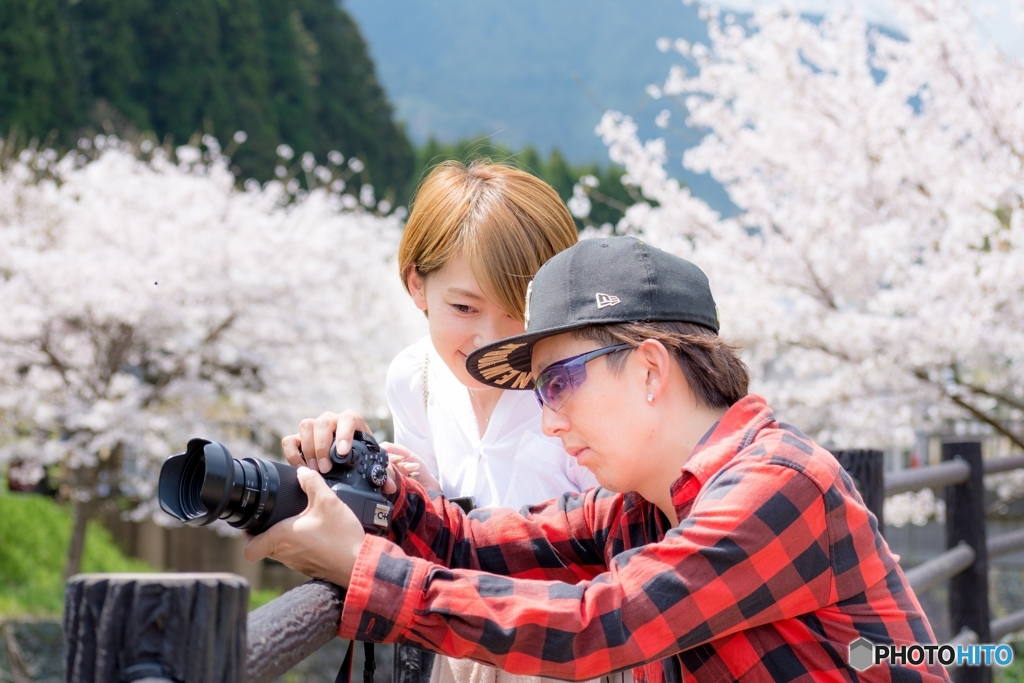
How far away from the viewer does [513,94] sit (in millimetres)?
122188

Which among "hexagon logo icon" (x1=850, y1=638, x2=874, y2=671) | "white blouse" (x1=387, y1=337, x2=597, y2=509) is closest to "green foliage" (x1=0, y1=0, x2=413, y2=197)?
"white blouse" (x1=387, y1=337, x2=597, y2=509)

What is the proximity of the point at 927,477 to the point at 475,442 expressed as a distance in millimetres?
1918

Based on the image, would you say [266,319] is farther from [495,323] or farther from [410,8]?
[410,8]

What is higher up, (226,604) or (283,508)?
(283,508)

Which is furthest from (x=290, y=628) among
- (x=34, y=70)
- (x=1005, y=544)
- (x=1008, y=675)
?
(x=34, y=70)

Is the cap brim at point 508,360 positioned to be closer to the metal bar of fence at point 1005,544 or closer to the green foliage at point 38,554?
the metal bar of fence at point 1005,544

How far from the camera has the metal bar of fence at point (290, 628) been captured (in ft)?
3.01

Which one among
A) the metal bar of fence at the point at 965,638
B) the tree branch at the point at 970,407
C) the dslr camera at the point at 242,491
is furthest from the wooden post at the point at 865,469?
the tree branch at the point at 970,407

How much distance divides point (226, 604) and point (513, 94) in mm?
125417

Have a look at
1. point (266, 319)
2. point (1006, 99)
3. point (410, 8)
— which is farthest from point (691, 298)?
point (410, 8)

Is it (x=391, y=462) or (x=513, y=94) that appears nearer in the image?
(x=391, y=462)

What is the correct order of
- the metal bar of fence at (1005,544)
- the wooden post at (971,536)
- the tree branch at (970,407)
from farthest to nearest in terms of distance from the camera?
the tree branch at (970,407) < the metal bar of fence at (1005,544) < the wooden post at (971,536)

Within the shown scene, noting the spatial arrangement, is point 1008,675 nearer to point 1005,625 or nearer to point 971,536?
point 1005,625

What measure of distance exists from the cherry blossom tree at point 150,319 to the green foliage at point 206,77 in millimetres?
6626
